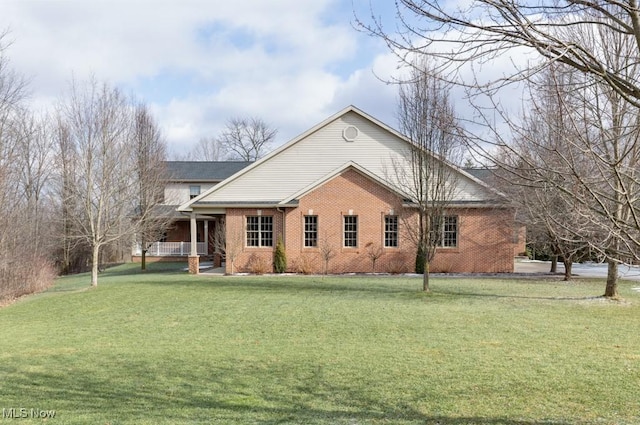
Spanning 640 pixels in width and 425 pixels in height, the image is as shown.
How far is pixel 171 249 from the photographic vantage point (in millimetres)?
37250

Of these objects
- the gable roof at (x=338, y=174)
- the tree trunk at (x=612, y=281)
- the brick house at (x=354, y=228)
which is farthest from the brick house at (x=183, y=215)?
the tree trunk at (x=612, y=281)

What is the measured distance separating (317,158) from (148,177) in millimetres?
9903

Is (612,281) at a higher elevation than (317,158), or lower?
lower

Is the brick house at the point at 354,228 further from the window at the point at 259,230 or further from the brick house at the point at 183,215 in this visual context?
the brick house at the point at 183,215

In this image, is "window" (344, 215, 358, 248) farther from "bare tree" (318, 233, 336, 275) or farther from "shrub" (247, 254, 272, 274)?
"shrub" (247, 254, 272, 274)

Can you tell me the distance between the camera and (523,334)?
10.1 metres

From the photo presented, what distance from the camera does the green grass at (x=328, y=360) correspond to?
5.84 metres

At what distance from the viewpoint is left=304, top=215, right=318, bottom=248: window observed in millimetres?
25188

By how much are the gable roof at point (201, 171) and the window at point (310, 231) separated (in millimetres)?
16630

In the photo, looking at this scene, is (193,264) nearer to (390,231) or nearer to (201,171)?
(390,231)

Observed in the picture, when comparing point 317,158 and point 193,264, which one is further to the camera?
point 317,158

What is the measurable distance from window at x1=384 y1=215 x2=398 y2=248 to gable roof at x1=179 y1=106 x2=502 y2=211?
245 centimetres

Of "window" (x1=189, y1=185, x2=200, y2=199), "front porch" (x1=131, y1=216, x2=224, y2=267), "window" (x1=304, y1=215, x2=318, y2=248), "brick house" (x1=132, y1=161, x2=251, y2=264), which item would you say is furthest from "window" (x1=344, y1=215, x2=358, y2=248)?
"window" (x1=189, y1=185, x2=200, y2=199)

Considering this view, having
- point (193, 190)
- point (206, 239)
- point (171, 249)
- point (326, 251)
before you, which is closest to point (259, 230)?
point (326, 251)
